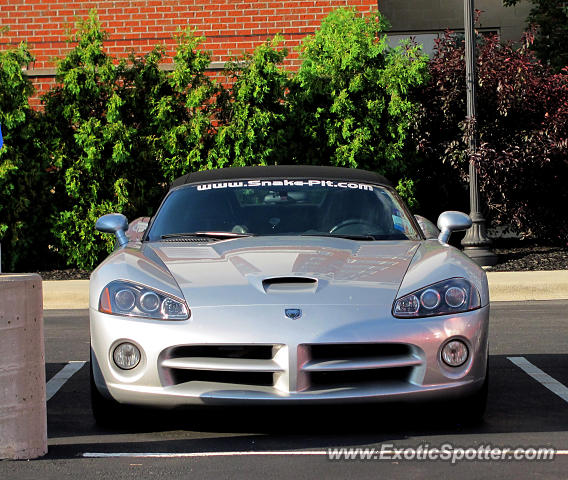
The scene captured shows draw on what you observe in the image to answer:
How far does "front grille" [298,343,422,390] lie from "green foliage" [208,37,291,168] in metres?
9.44

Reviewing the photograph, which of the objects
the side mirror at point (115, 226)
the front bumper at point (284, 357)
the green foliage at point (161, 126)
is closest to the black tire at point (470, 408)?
the front bumper at point (284, 357)

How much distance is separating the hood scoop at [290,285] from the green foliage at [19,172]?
9.36 m

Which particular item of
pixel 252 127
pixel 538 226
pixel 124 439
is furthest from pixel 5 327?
pixel 538 226

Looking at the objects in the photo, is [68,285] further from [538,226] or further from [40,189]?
[538,226]

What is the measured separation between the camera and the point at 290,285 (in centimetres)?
562

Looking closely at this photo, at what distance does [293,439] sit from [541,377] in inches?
102

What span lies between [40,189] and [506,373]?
8.76 metres

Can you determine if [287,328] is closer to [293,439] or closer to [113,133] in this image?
[293,439]

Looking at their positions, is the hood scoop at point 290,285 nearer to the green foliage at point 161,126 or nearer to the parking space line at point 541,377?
the parking space line at point 541,377

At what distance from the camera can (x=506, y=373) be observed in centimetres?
766

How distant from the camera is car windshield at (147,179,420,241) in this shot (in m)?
6.89

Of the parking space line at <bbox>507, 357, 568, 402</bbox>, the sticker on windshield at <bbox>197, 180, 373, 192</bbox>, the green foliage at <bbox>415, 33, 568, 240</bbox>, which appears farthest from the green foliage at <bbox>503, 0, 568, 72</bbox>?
the sticker on windshield at <bbox>197, 180, 373, 192</bbox>

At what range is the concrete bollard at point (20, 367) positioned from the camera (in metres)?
4.97

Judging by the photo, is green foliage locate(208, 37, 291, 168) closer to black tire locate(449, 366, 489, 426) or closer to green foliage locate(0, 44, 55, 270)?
green foliage locate(0, 44, 55, 270)
